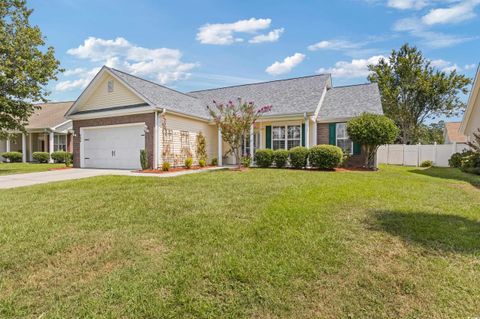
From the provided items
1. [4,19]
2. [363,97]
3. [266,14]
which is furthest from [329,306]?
[4,19]

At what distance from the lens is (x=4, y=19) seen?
1545 centimetres

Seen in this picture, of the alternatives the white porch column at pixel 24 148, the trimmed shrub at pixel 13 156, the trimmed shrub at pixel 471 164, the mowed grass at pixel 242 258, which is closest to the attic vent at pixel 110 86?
the mowed grass at pixel 242 258

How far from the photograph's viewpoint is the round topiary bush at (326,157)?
41.3 ft

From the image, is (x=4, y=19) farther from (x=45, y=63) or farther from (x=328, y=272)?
(x=328, y=272)

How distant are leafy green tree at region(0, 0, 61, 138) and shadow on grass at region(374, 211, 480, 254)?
18.0m

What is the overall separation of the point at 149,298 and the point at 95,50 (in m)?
17.1

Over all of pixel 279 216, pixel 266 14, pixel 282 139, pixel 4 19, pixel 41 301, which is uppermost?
pixel 4 19

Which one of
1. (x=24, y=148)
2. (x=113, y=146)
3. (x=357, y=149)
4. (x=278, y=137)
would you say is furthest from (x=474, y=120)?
(x=24, y=148)

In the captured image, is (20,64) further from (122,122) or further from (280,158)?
(280,158)

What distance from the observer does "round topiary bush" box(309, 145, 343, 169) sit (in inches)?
496

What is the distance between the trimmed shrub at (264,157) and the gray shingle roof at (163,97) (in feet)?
14.6

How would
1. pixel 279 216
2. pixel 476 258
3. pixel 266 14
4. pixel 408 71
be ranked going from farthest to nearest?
pixel 408 71 → pixel 266 14 → pixel 279 216 → pixel 476 258

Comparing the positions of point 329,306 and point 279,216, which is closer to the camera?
point 329,306

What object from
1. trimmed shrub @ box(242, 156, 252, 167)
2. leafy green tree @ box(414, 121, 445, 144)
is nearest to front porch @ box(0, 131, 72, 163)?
trimmed shrub @ box(242, 156, 252, 167)
